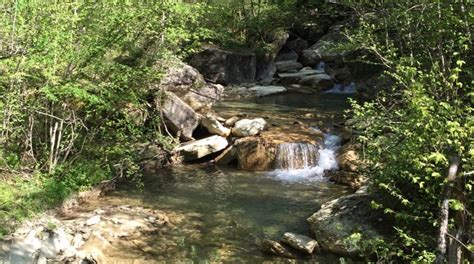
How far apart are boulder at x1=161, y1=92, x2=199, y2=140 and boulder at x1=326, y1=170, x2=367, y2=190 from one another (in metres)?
4.81

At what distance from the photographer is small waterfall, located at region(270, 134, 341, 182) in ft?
45.9

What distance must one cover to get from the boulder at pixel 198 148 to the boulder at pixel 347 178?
3.65m

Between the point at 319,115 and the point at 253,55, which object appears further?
the point at 253,55

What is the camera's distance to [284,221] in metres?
10.2

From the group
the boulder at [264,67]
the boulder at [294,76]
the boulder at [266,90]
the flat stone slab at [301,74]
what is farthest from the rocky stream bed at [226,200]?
the boulder at [264,67]

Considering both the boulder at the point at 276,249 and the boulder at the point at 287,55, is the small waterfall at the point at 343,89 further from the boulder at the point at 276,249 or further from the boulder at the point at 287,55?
the boulder at the point at 276,249

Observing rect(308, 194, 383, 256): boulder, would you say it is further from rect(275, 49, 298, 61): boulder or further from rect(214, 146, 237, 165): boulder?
rect(275, 49, 298, 61): boulder

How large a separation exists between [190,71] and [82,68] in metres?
12.3

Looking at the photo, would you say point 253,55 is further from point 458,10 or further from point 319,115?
point 458,10

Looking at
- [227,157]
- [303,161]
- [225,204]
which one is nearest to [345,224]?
[225,204]

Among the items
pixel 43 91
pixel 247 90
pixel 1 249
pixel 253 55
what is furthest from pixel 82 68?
pixel 253 55

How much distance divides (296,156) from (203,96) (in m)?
7.34

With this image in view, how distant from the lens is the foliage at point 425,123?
16.0 ft

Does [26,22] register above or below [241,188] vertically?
above
